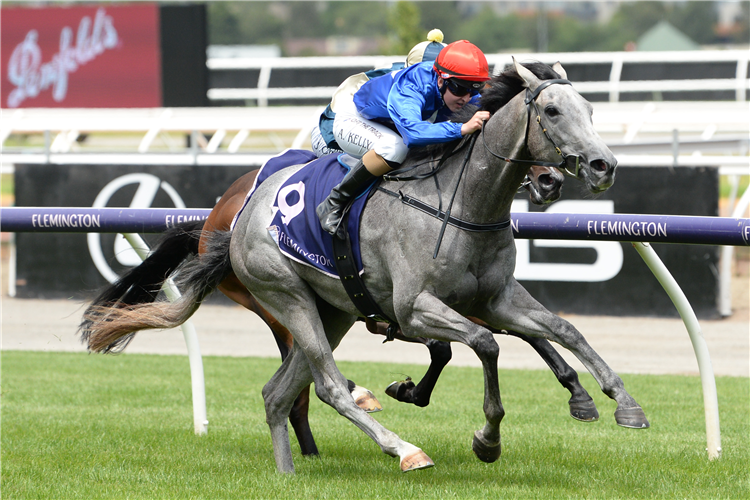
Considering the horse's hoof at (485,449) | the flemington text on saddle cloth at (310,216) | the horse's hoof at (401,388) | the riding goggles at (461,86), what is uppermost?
the riding goggles at (461,86)

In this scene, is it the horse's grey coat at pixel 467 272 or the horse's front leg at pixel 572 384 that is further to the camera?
the horse's front leg at pixel 572 384

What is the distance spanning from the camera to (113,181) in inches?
447

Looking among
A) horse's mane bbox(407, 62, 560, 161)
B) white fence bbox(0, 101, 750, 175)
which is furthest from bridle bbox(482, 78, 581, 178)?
white fence bbox(0, 101, 750, 175)

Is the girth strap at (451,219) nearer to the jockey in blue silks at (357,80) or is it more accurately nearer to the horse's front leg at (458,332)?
the horse's front leg at (458,332)

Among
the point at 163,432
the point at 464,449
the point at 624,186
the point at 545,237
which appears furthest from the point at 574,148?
the point at 624,186

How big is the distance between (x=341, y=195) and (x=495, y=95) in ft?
2.75

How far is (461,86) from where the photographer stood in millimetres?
4242

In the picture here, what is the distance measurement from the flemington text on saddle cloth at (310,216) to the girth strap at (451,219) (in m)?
0.23

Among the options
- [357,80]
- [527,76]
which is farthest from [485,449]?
[357,80]

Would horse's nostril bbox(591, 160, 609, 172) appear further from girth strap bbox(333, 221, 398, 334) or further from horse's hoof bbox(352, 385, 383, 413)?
horse's hoof bbox(352, 385, 383, 413)

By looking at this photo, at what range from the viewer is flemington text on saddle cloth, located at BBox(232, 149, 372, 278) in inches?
175

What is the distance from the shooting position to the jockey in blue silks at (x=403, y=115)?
414cm

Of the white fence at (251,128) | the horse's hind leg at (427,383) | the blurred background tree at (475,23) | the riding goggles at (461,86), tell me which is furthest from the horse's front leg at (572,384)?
the blurred background tree at (475,23)

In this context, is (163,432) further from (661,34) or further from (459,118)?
(661,34)
